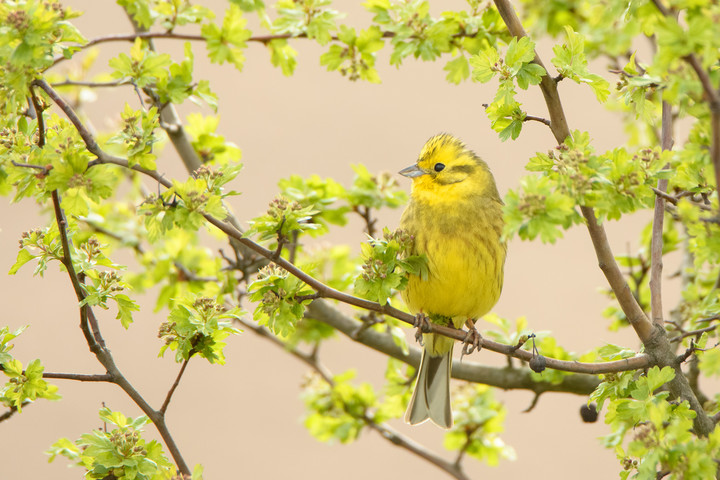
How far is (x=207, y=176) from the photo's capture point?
1768 millimetres

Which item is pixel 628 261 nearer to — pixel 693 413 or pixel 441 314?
pixel 441 314

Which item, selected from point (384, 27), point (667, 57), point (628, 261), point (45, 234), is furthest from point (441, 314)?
point (667, 57)

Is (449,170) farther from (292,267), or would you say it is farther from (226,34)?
(292,267)

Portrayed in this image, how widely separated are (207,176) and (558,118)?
806 millimetres

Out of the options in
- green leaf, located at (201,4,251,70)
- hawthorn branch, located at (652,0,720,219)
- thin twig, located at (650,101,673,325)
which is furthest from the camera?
green leaf, located at (201,4,251,70)

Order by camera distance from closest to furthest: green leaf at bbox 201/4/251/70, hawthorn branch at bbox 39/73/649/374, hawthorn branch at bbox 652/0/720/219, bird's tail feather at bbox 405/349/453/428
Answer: hawthorn branch at bbox 652/0/720/219 → hawthorn branch at bbox 39/73/649/374 → green leaf at bbox 201/4/251/70 → bird's tail feather at bbox 405/349/453/428

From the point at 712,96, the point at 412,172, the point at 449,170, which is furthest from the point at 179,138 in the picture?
the point at 712,96

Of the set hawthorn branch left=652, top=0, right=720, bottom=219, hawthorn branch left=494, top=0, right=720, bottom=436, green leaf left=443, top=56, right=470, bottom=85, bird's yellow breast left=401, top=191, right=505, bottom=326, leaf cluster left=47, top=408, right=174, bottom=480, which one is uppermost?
green leaf left=443, top=56, right=470, bottom=85

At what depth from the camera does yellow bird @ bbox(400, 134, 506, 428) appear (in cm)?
269

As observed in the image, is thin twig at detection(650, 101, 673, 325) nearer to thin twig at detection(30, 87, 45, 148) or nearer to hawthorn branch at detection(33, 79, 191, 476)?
hawthorn branch at detection(33, 79, 191, 476)

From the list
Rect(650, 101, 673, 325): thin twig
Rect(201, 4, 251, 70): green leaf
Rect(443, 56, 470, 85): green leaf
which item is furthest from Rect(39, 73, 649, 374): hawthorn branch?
Rect(443, 56, 470, 85): green leaf

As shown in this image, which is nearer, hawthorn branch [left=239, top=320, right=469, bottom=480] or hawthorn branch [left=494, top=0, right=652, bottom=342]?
hawthorn branch [left=494, top=0, right=652, bottom=342]

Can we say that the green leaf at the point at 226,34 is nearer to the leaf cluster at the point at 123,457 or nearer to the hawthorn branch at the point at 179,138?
the hawthorn branch at the point at 179,138

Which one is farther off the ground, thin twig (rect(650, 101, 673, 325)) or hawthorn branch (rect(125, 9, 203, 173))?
hawthorn branch (rect(125, 9, 203, 173))
